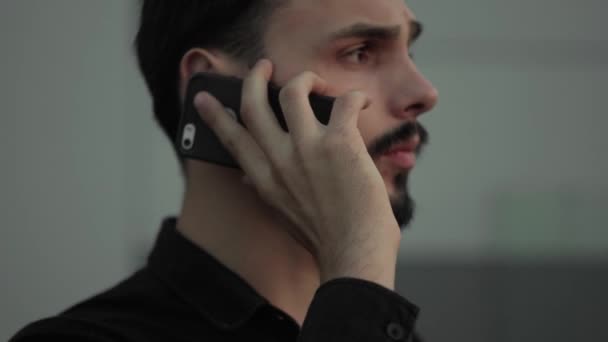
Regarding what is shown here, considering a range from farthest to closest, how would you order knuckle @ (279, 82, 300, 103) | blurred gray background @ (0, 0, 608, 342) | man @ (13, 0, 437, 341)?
blurred gray background @ (0, 0, 608, 342), knuckle @ (279, 82, 300, 103), man @ (13, 0, 437, 341)

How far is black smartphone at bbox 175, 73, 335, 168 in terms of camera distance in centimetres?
163

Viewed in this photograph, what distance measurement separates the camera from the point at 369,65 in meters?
1.72

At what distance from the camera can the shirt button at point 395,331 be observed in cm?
130

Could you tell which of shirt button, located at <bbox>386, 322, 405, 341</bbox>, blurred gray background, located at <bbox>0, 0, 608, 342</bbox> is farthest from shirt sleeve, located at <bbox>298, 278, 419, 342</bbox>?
blurred gray background, located at <bbox>0, 0, 608, 342</bbox>

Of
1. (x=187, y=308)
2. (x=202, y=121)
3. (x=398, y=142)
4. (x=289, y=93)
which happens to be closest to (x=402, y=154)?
(x=398, y=142)

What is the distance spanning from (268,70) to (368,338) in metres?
0.63

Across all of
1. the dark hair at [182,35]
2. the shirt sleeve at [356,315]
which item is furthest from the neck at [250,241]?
the shirt sleeve at [356,315]

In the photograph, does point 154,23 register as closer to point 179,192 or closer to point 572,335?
point 179,192

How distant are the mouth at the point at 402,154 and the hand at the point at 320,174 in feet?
0.60

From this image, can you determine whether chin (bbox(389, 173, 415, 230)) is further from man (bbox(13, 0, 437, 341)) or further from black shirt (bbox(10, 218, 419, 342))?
black shirt (bbox(10, 218, 419, 342))

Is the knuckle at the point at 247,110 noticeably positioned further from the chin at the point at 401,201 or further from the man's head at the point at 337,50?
the chin at the point at 401,201

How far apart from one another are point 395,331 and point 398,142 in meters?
0.50

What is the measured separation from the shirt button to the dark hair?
2.26ft

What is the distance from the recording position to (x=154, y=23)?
1894 millimetres
